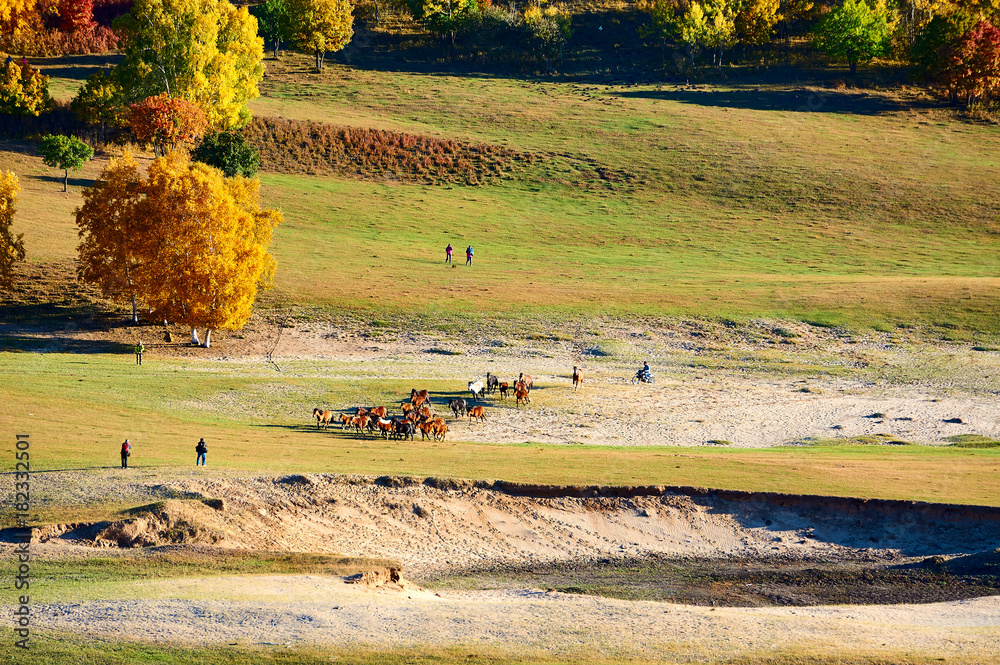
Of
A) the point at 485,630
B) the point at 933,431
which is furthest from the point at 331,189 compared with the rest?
the point at 485,630

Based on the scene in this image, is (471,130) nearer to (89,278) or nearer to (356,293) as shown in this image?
(356,293)

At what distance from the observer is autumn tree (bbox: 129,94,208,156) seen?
82688 millimetres

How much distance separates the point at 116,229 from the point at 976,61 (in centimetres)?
9960

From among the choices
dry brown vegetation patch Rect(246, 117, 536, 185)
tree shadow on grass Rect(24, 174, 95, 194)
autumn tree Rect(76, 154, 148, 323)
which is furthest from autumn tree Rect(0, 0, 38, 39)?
autumn tree Rect(76, 154, 148, 323)

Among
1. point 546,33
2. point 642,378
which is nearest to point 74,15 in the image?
point 546,33

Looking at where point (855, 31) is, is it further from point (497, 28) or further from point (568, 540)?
point (568, 540)

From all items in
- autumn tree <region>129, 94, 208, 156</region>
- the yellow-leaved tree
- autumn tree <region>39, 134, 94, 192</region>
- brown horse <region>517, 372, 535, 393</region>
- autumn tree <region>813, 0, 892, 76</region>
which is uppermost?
autumn tree <region>813, 0, 892, 76</region>

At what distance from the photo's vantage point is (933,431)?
42.7 metres

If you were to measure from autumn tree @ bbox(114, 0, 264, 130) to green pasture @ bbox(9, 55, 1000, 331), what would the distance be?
10540 millimetres

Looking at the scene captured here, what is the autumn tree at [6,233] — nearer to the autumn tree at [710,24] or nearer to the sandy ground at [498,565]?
the sandy ground at [498,565]

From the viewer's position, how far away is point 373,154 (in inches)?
3888

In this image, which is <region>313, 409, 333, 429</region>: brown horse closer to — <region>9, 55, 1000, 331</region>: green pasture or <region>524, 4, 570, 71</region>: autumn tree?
<region>9, 55, 1000, 331</region>: green pasture

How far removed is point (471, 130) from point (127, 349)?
199 feet

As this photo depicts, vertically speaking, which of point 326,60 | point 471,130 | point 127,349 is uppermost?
point 326,60
